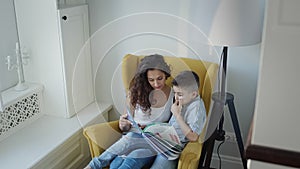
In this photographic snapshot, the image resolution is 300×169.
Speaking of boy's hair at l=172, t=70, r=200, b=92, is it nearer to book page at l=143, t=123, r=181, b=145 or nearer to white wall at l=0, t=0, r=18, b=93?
book page at l=143, t=123, r=181, b=145

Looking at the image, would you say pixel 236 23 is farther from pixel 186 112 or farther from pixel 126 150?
pixel 126 150

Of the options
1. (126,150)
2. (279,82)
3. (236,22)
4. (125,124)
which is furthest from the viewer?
(125,124)

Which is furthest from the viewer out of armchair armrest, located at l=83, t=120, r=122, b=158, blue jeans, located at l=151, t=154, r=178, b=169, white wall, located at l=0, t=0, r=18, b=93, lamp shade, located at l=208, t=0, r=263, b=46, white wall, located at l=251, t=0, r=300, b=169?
white wall, located at l=0, t=0, r=18, b=93

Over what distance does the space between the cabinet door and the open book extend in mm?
682

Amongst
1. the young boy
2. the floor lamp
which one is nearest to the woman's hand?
the young boy

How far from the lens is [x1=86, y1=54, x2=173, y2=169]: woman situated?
1.80m

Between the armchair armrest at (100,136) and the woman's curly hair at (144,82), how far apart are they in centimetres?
22

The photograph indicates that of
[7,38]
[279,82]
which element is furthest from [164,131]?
[7,38]

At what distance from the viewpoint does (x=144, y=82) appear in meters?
1.83

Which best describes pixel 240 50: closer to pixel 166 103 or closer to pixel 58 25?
pixel 166 103

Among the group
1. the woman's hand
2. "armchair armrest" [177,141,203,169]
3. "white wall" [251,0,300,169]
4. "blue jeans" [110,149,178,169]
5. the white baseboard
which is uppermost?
"white wall" [251,0,300,169]

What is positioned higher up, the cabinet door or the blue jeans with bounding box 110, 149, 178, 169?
the cabinet door

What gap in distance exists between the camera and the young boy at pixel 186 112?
177 centimetres

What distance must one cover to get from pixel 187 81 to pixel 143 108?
0.29 metres
